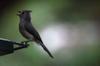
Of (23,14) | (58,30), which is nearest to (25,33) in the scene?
(23,14)

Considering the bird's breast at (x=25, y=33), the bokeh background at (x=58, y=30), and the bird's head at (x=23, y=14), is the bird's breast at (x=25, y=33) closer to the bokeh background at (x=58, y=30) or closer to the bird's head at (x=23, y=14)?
the bird's head at (x=23, y=14)

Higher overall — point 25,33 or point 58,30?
point 25,33

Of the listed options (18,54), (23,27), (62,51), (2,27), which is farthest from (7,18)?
(23,27)

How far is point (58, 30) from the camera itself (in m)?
2.30

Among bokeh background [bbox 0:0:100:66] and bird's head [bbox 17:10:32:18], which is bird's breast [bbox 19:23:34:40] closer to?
bird's head [bbox 17:10:32:18]

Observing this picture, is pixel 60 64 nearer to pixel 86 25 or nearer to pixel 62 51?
pixel 62 51

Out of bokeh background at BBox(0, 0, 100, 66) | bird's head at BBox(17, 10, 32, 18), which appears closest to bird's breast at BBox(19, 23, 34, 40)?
bird's head at BBox(17, 10, 32, 18)

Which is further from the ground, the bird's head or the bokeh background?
the bird's head

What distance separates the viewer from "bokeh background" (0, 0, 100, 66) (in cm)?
215

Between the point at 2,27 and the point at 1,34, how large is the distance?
7 centimetres

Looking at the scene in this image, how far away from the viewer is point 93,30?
92.1 inches

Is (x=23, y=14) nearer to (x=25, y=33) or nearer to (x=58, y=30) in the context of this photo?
(x=25, y=33)

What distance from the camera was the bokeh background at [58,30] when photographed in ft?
7.04

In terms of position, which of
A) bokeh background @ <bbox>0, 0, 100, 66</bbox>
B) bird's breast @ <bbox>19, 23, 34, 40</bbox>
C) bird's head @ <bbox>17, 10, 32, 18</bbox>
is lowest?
bokeh background @ <bbox>0, 0, 100, 66</bbox>
